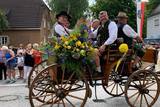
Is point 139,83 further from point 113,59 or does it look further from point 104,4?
point 104,4

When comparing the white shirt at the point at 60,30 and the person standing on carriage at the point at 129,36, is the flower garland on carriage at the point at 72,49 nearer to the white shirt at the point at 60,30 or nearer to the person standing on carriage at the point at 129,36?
the white shirt at the point at 60,30

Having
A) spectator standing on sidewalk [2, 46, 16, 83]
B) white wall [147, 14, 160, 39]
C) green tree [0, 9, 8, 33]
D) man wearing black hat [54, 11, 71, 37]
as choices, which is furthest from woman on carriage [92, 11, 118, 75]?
white wall [147, 14, 160, 39]

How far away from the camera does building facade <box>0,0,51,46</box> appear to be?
37.2 m

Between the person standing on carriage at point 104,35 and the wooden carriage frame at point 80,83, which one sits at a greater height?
the person standing on carriage at point 104,35

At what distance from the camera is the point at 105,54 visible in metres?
7.72

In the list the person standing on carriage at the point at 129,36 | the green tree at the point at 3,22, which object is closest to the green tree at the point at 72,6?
the green tree at the point at 3,22

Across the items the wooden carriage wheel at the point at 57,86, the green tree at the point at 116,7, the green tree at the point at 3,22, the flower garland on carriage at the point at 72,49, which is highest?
the green tree at the point at 116,7

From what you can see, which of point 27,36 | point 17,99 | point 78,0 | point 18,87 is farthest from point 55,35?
point 78,0

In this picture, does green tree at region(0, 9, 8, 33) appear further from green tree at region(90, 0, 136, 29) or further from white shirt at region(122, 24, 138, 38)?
white shirt at region(122, 24, 138, 38)

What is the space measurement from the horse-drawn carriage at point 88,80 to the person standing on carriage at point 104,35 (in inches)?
6.4

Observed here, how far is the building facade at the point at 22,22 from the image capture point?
1465 inches

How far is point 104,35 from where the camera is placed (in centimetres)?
798

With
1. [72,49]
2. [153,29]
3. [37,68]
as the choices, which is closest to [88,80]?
[72,49]

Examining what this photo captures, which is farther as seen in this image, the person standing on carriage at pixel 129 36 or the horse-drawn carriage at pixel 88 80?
the person standing on carriage at pixel 129 36
